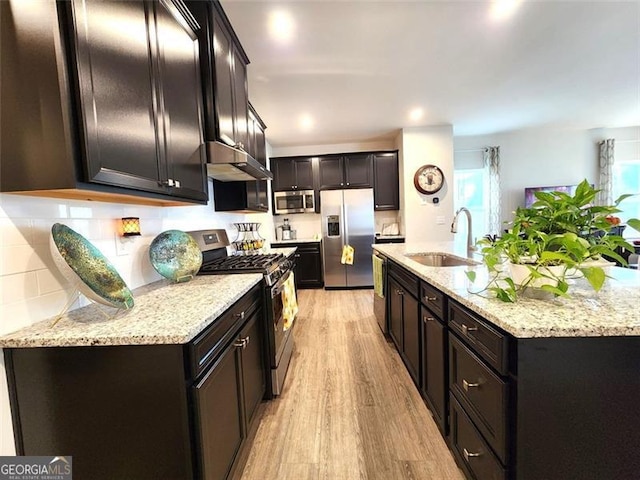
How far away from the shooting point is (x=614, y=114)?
4254mm

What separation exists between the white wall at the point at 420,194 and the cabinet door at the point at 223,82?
3222mm

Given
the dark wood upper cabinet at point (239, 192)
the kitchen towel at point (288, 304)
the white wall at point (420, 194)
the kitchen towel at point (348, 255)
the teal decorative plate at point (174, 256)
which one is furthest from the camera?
the white wall at point (420, 194)

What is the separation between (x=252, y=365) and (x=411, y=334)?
1074mm

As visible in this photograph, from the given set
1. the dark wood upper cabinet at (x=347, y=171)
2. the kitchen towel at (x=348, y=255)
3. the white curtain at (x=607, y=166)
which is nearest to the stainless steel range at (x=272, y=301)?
the kitchen towel at (x=348, y=255)

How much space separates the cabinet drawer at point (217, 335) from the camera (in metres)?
0.91

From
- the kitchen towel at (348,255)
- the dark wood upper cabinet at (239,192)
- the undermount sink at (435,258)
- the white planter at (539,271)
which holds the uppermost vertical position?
the dark wood upper cabinet at (239,192)

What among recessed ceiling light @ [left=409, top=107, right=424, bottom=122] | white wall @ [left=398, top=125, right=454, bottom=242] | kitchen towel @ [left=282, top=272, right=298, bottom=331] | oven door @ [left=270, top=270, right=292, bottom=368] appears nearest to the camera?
oven door @ [left=270, top=270, right=292, bottom=368]

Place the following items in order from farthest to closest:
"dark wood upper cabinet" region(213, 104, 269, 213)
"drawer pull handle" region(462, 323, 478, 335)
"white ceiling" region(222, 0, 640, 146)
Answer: "dark wood upper cabinet" region(213, 104, 269, 213), "white ceiling" region(222, 0, 640, 146), "drawer pull handle" region(462, 323, 478, 335)

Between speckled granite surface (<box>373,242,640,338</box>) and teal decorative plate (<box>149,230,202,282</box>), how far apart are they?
139 centimetres

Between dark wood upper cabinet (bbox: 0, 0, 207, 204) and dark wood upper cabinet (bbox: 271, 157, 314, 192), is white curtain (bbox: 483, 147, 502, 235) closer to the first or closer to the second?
dark wood upper cabinet (bbox: 271, 157, 314, 192)

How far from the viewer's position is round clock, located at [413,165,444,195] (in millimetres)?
4402

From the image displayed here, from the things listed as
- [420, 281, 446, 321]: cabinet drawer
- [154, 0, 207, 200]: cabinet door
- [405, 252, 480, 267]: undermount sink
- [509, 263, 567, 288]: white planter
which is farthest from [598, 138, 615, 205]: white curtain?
[154, 0, 207, 200]: cabinet door

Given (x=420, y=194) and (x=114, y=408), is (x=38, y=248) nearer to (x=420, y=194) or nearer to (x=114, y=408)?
(x=114, y=408)

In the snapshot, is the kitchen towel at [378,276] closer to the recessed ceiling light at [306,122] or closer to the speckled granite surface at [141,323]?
the speckled granite surface at [141,323]
